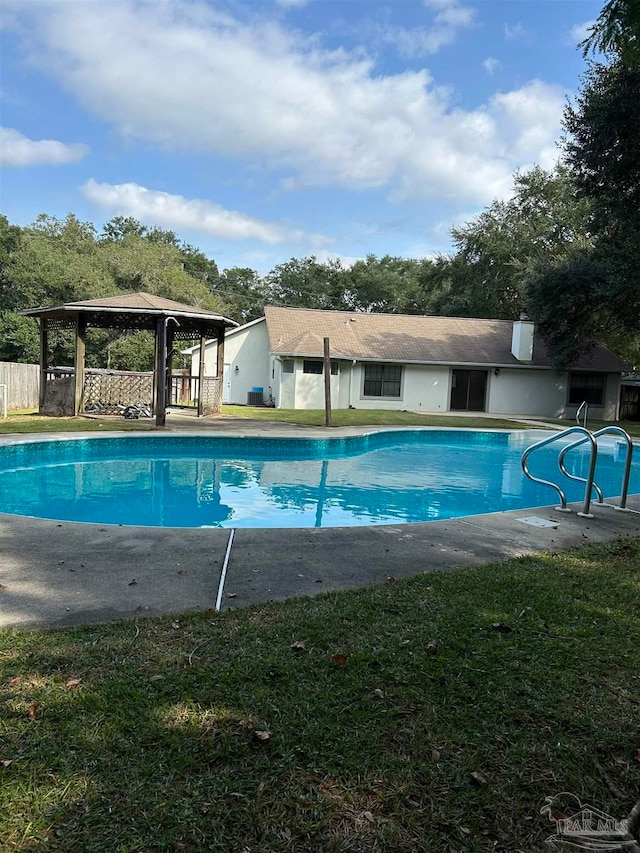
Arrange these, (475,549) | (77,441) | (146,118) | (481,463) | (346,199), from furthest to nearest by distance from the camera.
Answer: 1. (346,199)
2. (146,118)
3. (481,463)
4. (77,441)
5. (475,549)

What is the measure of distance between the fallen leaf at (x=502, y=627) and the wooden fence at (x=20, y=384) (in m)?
17.7

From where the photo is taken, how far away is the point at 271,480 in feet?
33.1

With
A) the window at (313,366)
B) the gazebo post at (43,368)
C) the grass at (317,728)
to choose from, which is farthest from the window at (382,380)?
the grass at (317,728)

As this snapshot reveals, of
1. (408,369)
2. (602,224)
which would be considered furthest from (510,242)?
(602,224)

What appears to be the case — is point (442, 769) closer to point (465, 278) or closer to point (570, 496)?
point (570, 496)

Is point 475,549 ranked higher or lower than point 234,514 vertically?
higher

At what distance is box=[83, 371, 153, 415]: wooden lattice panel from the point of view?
53.4 feet

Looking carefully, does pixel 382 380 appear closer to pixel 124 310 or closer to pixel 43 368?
pixel 124 310

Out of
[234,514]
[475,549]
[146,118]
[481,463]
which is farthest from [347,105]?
[475,549]

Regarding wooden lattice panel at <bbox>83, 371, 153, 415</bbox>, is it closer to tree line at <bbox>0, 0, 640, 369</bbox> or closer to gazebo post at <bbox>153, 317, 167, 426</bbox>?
gazebo post at <bbox>153, 317, 167, 426</bbox>

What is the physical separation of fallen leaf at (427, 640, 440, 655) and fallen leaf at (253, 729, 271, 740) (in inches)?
39.5

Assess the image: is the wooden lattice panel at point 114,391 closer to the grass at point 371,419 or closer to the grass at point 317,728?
the grass at point 371,419

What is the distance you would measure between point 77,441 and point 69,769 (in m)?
10.6

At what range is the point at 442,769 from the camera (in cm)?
193
